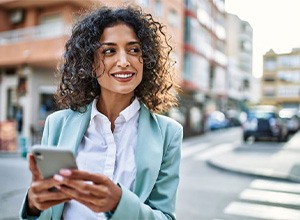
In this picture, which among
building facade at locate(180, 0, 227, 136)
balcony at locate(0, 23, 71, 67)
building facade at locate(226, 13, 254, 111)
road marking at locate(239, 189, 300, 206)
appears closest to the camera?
road marking at locate(239, 189, 300, 206)

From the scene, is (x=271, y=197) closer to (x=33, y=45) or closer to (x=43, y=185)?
(x=43, y=185)

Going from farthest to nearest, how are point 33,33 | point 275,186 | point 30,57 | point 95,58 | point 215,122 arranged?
point 215,122 → point 33,33 → point 30,57 → point 275,186 → point 95,58

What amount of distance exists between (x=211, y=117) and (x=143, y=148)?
28.7 meters

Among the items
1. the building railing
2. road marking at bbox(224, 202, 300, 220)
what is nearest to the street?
road marking at bbox(224, 202, 300, 220)

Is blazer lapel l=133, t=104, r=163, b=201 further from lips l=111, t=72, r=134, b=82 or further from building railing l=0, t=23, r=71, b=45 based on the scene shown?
building railing l=0, t=23, r=71, b=45

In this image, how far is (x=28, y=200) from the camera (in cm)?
149

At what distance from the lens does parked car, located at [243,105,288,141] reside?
1831 centimetres

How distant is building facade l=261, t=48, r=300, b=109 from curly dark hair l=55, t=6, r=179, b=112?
249ft

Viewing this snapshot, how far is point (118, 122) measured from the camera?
167cm

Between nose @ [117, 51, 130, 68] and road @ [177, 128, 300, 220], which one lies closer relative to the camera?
nose @ [117, 51, 130, 68]

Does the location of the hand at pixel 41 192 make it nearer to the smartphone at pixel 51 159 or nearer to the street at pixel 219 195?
the smartphone at pixel 51 159

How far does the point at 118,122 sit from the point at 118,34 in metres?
0.37

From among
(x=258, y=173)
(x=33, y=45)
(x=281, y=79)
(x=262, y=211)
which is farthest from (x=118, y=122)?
(x=281, y=79)

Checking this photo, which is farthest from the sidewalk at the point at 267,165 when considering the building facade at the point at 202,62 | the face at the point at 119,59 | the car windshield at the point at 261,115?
the building facade at the point at 202,62
